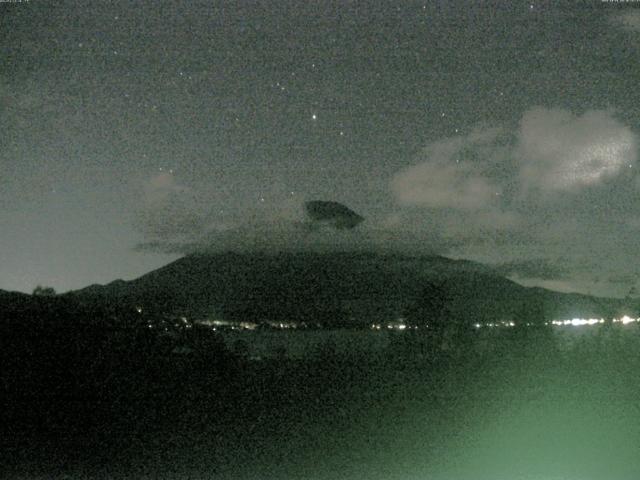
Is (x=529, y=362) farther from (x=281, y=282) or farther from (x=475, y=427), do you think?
(x=281, y=282)

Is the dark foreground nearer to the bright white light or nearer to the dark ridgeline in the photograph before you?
the dark ridgeline

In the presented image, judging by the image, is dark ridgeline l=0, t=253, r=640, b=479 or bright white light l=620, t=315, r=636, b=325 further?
bright white light l=620, t=315, r=636, b=325

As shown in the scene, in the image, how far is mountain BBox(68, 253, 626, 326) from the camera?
1612 cm

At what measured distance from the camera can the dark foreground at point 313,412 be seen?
9.25 metres

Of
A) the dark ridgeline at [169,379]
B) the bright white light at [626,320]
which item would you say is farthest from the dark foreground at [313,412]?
the bright white light at [626,320]

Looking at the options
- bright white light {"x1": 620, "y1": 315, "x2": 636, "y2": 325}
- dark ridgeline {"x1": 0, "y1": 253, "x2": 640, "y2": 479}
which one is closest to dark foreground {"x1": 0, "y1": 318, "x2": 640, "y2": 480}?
dark ridgeline {"x1": 0, "y1": 253, "x2": 640, "y2": 479}

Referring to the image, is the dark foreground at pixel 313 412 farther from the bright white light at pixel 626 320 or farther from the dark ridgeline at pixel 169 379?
the bright white light at pixel 626 320

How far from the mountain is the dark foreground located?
2.07 meters

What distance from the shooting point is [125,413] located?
34.7 feet

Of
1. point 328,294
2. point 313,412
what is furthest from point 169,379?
point 328,294

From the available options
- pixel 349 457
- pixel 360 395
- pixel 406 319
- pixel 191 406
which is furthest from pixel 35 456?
pixel 406 319

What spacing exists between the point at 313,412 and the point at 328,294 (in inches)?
1112

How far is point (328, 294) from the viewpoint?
3938 cm

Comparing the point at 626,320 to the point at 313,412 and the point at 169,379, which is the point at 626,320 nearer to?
the point at 313,412
